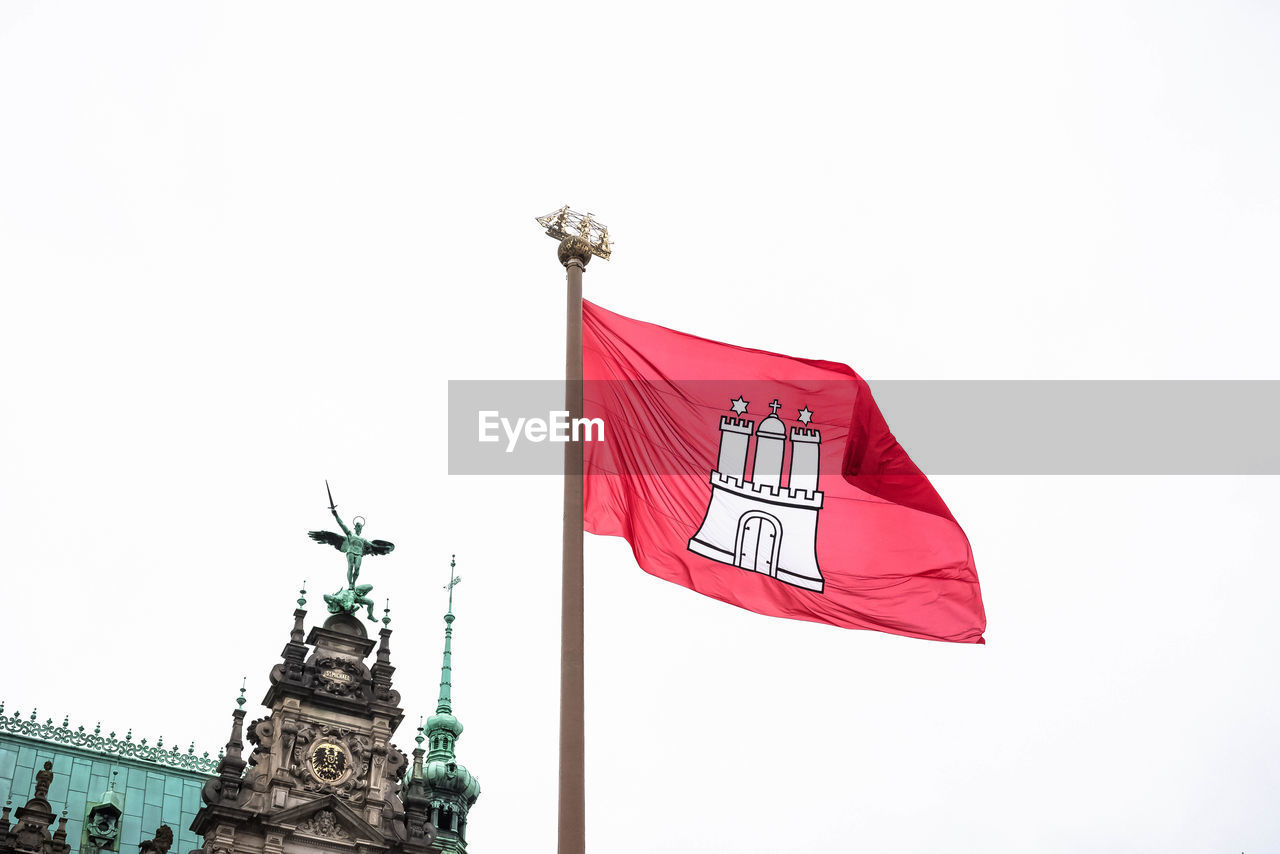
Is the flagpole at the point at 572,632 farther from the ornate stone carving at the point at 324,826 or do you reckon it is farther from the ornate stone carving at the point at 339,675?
the ornate stone carving at the point at 339,675

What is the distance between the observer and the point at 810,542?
22.0 meters

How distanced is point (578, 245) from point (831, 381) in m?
5.34

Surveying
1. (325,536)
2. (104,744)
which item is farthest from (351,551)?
(104,744)

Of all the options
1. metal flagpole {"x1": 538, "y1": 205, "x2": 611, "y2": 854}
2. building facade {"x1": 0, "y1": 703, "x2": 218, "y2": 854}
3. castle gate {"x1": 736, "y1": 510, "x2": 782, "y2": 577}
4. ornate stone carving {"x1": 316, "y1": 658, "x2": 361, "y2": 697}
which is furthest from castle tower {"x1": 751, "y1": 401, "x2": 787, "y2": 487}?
building facade {"x1": 0, "y1": 703, "x2": 218, "y2": 854}

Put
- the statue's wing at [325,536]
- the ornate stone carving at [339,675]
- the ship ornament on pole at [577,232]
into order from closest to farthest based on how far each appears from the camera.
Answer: the ship ornament on pole at [577,232] < the ornate stone carving at [339,675] < the statue's wing at [325,536]

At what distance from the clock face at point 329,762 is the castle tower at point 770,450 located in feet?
103

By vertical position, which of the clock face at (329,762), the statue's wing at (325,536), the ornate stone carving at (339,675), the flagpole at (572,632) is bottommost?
the flagpole at (572,632)

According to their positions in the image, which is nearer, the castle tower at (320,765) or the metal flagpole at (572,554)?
the metal flagpole at (572,554)

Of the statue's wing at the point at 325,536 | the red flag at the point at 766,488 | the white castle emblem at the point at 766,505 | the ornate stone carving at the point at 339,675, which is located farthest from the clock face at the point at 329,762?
the white castle emblem at the point at 766,505

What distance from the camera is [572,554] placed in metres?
18.1

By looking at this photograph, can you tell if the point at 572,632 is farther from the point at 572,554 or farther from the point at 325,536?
the point at 325,536

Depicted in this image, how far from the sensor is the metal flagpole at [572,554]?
52.7 ft

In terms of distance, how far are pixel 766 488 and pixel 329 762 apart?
31.6 m

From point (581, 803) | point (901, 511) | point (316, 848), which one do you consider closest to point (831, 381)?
point (901, 511)
